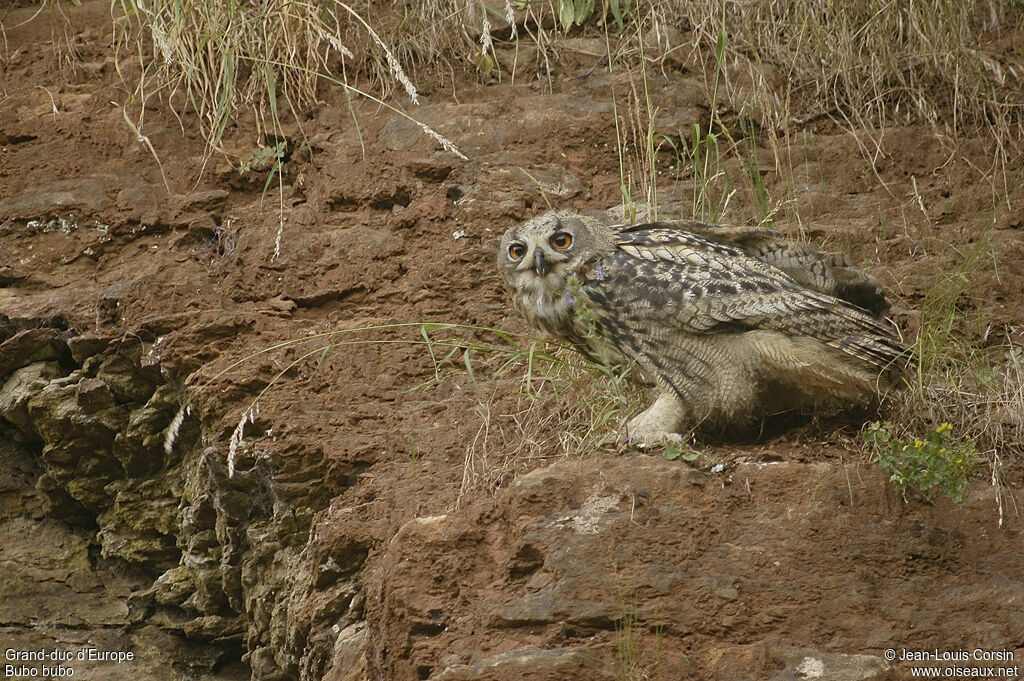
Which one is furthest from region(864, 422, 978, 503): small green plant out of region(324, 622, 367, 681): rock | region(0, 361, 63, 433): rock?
region(0, 361, 63, 433): rock

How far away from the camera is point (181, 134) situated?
5.98 m

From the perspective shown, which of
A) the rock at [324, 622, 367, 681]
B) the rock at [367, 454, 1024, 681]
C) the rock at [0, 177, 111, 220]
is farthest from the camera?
the rock at [0, 177, 111, 220]

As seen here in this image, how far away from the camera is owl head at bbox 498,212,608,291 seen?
3875 millimetres

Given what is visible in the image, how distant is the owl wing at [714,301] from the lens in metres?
3.73

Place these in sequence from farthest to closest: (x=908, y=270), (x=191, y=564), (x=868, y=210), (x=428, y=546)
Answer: (x=868, y=210), (x=908, y=270), (x=191, y=564), (x=428, y=546)

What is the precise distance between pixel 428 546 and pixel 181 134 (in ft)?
10.3

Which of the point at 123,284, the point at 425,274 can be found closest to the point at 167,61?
the point at 123,284

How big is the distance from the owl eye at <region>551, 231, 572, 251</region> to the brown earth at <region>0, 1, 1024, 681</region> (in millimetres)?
655

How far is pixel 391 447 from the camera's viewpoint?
4453 millimetres

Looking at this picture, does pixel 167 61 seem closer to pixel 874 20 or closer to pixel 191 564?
pixel 191 564

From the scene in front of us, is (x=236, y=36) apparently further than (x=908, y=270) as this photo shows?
Yes

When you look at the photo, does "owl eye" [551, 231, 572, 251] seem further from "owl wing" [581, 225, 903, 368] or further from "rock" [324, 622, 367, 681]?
"rock" [324, 622, 367, 681]

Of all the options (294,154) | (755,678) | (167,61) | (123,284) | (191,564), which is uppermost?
(167,61)

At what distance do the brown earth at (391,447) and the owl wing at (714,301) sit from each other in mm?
359
